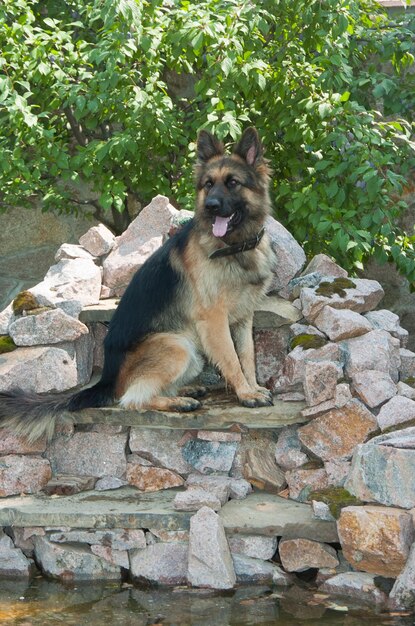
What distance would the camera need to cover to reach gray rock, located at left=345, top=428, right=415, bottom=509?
14.6 ft

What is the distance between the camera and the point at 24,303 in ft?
18.8

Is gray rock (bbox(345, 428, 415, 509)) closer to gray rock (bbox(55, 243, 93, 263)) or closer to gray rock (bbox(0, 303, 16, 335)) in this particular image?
gray rock (bbox(0, 303, 16, 335))

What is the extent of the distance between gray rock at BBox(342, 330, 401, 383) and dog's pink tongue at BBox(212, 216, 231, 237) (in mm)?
930

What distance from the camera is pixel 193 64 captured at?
697 centimetres

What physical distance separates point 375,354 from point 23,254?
378cm

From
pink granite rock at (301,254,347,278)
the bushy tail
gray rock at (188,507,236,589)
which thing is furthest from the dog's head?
gray rock at (188,507,236,589)

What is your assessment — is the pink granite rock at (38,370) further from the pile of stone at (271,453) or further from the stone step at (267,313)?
the stone step at (267,313)

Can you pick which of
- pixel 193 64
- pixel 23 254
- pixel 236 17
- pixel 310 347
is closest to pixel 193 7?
pixel 236 17

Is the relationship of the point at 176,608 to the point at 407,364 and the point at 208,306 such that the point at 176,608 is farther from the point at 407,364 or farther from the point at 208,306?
the point at 407,364

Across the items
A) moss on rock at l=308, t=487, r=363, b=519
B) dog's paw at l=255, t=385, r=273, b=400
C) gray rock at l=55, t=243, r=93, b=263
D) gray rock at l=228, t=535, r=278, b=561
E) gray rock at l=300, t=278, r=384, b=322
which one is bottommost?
gray rock at l=228, t=535, r=278, b=561

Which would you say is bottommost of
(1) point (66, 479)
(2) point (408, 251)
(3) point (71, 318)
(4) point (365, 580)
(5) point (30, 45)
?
(1) point (66, 479)

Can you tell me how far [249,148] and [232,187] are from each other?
26 cm

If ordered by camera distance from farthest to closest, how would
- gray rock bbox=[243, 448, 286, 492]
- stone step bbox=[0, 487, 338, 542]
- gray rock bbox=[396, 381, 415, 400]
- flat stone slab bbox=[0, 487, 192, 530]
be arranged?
gray rock bbox=[243, 448, 286, 492]
gray rock bbox=[396, 381, 415, 400]
flat stone slab bbox=[0, 487, 192, 530]
stone step bbox=[0, 487, 338, 542]

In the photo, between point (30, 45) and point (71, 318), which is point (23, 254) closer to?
point (30, 45)
